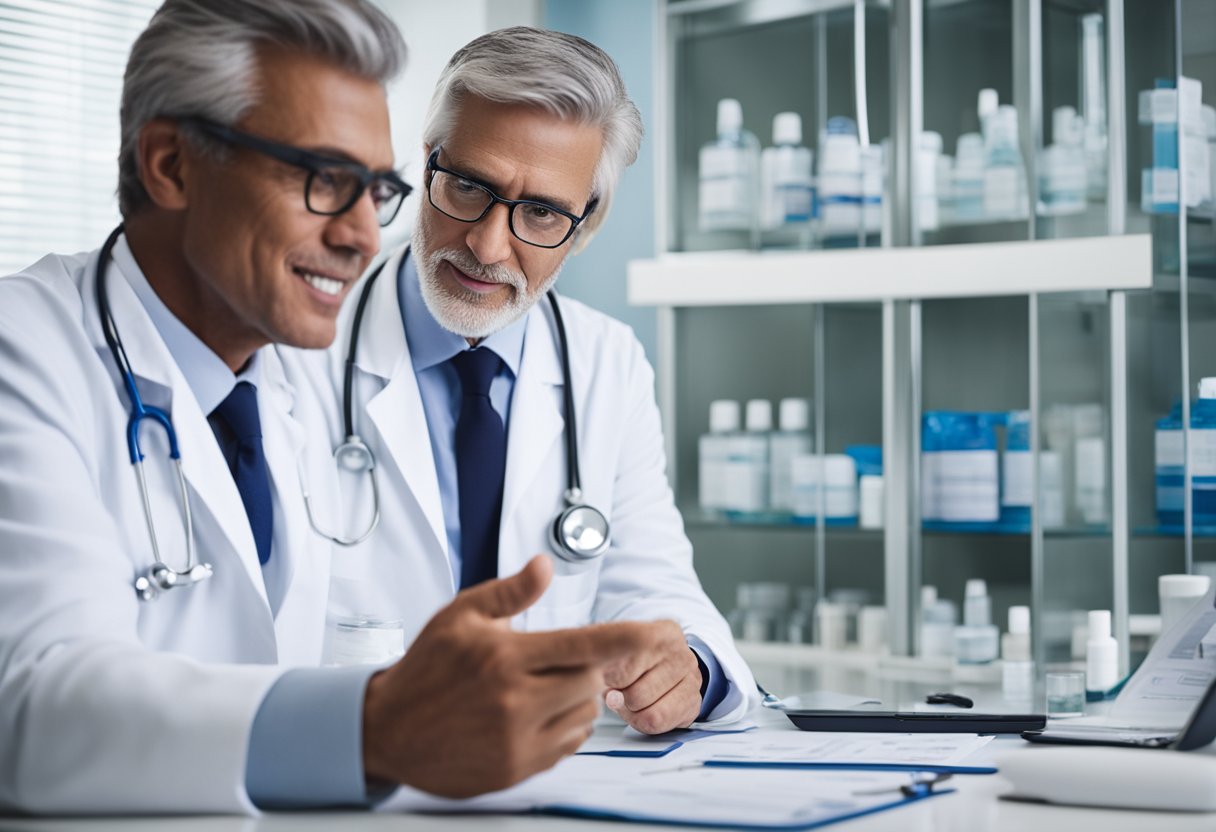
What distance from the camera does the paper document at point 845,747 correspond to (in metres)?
1.14

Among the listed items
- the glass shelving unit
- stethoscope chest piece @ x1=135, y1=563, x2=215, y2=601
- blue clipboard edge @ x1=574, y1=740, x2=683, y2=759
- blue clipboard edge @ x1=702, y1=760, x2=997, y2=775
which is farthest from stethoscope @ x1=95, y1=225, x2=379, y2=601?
the glass shelving unit

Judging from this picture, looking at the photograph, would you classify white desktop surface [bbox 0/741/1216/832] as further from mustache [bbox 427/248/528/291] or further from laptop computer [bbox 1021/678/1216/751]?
mustache [bbox 427/248/528/291]

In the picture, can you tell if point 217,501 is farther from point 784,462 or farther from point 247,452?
point 784,462

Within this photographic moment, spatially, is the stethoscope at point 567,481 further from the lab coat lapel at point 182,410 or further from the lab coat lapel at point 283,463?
the lab coat lapel at point 182,410

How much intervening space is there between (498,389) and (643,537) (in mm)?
277

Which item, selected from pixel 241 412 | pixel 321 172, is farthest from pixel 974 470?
pixel 321 172

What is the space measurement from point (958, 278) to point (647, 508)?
1.09 metres

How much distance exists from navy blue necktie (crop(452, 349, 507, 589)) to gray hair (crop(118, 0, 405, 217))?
63 cm

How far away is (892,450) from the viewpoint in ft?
8.93

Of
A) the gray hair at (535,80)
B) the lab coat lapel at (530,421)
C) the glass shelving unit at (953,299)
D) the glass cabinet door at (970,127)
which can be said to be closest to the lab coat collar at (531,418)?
the lab coat lapel at (530,421)

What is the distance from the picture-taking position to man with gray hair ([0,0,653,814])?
34.2 inches

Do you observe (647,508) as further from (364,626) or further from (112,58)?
→ (112,58)

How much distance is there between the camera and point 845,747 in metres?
1.21

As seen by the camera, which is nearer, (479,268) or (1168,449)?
(479,268)
